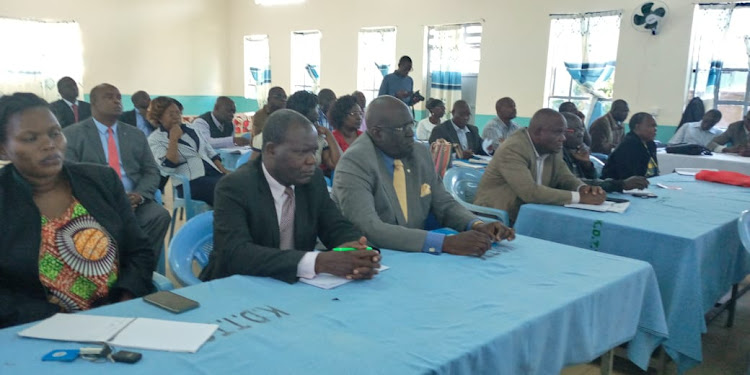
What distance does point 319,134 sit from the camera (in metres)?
4.18

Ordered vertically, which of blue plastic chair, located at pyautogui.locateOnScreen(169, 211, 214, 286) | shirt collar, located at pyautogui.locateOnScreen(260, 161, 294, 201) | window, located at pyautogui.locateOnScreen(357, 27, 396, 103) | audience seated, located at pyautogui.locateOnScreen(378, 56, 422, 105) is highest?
window, located at pyautogui.locateOnScreen(357, 27, 396, 103)

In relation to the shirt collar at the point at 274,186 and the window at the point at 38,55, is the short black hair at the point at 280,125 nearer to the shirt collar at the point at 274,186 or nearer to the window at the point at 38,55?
the shirt collar at the point at 274,186

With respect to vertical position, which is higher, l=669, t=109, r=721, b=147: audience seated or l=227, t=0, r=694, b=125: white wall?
l=227, t=0, r=694, b=125: white wall

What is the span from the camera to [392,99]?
2.44 meters

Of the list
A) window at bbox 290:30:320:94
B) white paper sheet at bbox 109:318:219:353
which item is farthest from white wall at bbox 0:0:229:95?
white paper sheet at bbox 109:318:219:353

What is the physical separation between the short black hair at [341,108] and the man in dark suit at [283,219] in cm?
205

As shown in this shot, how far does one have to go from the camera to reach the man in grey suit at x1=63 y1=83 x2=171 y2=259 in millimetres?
3482

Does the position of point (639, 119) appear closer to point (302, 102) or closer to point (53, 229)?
point (302, 102)

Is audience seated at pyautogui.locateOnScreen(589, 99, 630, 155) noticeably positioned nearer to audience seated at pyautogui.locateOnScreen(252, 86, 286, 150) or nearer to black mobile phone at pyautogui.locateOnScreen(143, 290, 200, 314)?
audience seated at pyautogui.locateOnScreen(252, 86, 286, 150)

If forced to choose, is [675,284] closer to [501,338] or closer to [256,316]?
[501,338]

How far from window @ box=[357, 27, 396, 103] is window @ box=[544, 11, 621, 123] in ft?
10.2

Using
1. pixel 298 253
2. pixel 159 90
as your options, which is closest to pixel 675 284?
pixel 298 253

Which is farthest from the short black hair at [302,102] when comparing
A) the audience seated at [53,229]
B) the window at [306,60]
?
the window at [306,60]

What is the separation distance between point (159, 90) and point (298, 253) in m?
11.2
